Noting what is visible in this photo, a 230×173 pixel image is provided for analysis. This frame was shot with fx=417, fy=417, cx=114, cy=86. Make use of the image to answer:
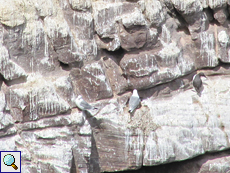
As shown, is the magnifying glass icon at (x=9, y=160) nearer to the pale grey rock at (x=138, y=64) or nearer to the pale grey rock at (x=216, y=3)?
the pale grey rock at (x=138, y=64)

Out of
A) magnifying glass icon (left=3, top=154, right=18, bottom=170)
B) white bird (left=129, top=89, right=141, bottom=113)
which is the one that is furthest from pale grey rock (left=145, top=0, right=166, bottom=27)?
magnifying glass icon (left=3, top=154, right=18, bottom=170)

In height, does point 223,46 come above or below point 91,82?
above

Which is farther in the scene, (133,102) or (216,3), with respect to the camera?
(216,3)

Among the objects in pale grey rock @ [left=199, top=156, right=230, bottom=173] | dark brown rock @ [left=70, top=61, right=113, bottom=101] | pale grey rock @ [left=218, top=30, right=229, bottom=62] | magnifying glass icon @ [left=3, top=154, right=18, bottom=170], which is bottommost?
pale grey rock @ [left=199, top=156, right=230, bottom=173]

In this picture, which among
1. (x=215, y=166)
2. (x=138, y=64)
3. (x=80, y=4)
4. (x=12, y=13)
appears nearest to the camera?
(x=12, y=13)

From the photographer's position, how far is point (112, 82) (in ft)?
22.1

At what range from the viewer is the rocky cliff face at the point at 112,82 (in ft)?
20.3

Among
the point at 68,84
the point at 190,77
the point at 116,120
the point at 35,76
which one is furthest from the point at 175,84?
the point at 35,76

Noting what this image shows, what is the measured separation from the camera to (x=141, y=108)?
22.2 ft

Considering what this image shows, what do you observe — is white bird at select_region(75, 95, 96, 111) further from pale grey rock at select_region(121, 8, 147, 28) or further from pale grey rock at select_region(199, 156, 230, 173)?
pale grey rock at select_region(199, 156, 230, 173)

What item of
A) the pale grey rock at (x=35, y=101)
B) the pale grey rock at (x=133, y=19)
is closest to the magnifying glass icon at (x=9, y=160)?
the pale grey rock at (x=35, y=101)

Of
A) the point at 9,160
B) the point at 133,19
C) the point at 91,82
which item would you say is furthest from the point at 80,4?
the point at 9,160

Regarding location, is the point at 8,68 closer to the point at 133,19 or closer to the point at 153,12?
the point at 133,19

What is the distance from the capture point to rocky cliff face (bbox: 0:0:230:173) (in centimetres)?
618
